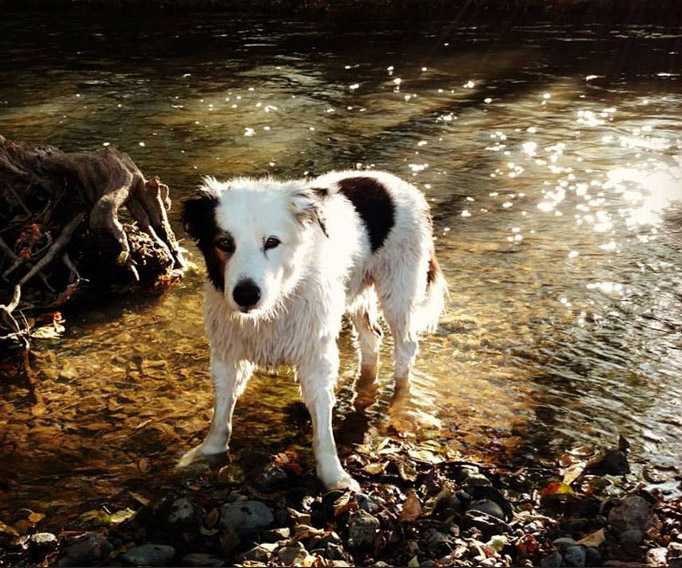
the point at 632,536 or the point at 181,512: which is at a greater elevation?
the point at 181,512

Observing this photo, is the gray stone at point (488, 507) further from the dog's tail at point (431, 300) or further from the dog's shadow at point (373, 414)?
the dog's tail at point (431, 300)

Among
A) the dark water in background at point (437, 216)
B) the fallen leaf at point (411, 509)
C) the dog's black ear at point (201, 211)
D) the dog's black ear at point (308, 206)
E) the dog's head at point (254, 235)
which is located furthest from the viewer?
the dark water in background at point (437, 216)

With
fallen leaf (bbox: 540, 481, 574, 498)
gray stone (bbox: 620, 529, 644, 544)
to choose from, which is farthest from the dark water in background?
gray stone (bbox: 620, 529, 644, 544)

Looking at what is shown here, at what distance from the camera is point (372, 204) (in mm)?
6172

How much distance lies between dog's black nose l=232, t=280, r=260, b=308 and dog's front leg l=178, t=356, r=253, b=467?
1.02 metres

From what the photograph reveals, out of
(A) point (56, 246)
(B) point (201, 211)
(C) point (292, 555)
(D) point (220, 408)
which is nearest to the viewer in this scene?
(C) point (292, 555)

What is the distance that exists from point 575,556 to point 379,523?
1.01 m

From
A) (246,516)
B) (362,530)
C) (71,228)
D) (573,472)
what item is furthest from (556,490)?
(71,228)

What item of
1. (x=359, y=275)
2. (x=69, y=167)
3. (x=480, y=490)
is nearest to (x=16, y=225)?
(x=69, y=167)

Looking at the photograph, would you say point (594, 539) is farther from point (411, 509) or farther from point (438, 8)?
point (438, 8)

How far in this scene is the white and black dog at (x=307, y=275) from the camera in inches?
185

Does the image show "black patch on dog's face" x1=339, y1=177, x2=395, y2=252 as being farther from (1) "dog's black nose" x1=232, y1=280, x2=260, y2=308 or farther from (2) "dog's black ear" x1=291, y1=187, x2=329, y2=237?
(1) "dog's black nose" x1=232, y1=280, x2=260, y2=308

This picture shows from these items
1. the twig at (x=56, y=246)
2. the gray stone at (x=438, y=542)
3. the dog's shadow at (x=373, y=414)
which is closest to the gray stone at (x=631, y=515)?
the gray stone at (x=438, y=542)

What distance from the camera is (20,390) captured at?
6.36 m
